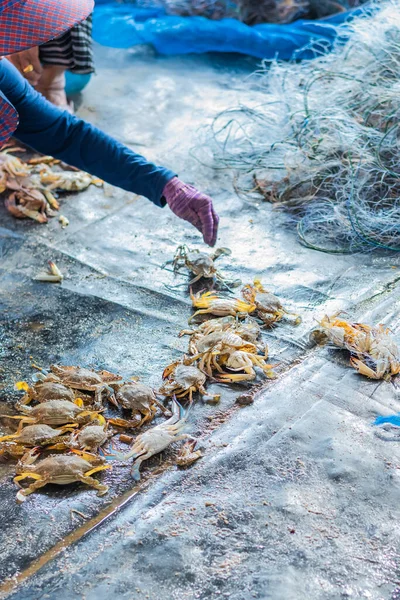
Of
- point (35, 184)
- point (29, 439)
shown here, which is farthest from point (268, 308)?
point (35, 184)

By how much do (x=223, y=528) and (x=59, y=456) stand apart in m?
0.52

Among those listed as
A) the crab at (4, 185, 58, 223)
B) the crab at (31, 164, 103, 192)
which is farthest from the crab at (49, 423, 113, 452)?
the crab at (31, 164, 103, 192)

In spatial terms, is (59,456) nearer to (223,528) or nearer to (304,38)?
(223,528)

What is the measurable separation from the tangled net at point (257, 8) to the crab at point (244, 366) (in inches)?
164

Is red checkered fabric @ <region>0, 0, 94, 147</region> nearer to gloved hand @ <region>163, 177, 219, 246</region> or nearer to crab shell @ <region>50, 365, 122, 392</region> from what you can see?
gloved hand @ <region>163, 177, 219, 246</region>

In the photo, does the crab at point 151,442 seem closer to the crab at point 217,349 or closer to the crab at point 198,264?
the crab at point 217,349

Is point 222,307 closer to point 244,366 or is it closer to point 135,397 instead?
point 244,366

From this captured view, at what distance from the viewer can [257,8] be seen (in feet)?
19.1

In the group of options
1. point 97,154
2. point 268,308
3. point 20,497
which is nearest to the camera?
point 20,497

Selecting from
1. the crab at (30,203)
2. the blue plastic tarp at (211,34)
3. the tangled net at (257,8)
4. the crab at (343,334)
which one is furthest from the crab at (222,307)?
the tangled net at (257,8)

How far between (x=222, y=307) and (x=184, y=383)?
50cm

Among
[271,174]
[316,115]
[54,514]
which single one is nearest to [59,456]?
[54,514]

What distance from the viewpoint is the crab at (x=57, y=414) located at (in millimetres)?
2184

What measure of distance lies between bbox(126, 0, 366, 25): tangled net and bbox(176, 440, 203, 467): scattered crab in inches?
180
